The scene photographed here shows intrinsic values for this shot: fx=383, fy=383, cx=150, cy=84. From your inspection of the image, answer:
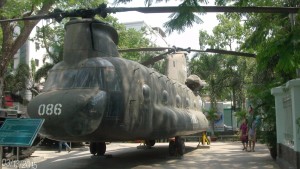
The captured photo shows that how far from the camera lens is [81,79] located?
32.4 ft

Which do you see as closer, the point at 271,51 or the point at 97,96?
the point at 271,51

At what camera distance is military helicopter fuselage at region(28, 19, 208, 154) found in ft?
29.6

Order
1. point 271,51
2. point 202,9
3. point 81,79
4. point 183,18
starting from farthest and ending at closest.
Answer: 1. point 81,79
2. point 271,51
3. point 202,9
4. point 183,18

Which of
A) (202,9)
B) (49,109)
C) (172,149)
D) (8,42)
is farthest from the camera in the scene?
(8,42)

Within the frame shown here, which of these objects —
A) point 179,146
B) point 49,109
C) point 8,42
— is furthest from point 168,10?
point 8,42

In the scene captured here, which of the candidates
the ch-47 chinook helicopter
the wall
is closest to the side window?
the ch-47 chinook helicopter

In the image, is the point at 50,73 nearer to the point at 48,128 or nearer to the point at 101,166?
the point at 48,128

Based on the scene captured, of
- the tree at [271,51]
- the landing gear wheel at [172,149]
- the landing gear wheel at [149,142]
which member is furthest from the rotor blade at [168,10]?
the landing gear wheel at [149,142]

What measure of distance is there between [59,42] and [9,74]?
6.38 meters

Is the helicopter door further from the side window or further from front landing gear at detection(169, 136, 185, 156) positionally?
front landing gear at detection(169, 136, 185, 156)

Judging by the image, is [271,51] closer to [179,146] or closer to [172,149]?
[179,146]

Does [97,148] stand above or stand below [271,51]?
below

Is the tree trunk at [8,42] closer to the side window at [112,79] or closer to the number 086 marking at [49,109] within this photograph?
the side window at [112,79]

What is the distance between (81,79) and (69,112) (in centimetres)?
130
